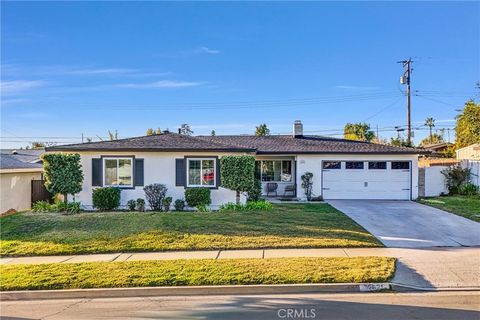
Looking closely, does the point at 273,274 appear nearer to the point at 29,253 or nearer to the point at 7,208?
the point at 29,253

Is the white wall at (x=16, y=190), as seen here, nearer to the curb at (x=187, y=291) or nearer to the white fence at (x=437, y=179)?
the curb at (x=187, y=291)

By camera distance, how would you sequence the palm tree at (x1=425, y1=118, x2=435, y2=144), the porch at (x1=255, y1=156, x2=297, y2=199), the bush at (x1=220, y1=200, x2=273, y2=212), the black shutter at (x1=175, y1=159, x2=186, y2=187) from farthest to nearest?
the palm tree at (x1=425, y1=118, x2=435, y2=144)
the porch at (x1=255, y1=156, x2=297, y2=199)
the black shutter at (x1=175, y1=159, x2=186, y2=187)
the bush at (x1=220, y1=200, x2=273, y2=212)

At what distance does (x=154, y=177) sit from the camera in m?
17.0

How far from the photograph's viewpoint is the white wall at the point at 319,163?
20141 mm

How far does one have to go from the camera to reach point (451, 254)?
9.12 m

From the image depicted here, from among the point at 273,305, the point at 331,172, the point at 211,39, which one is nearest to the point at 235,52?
the point at 211,39

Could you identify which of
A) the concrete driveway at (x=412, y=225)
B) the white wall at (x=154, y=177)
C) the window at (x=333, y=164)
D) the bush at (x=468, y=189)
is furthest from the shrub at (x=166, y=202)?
the bush at (x=468, y=189)

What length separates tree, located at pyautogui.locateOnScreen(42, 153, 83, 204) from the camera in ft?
53.0

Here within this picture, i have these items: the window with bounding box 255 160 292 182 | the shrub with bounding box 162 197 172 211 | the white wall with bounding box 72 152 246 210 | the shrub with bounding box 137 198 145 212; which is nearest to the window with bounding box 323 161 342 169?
the window with bounding box 255 160 292 182

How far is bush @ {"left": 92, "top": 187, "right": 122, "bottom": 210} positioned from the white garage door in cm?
1088

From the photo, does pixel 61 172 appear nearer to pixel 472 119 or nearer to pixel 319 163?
pixel 319 163

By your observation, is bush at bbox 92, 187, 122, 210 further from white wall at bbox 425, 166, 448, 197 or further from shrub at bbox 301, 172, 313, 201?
white wall at bbox 425, 166, 448, 197

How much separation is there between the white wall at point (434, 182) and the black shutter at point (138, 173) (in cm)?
1568

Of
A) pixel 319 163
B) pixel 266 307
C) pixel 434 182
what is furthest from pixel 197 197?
pixel 434 182
